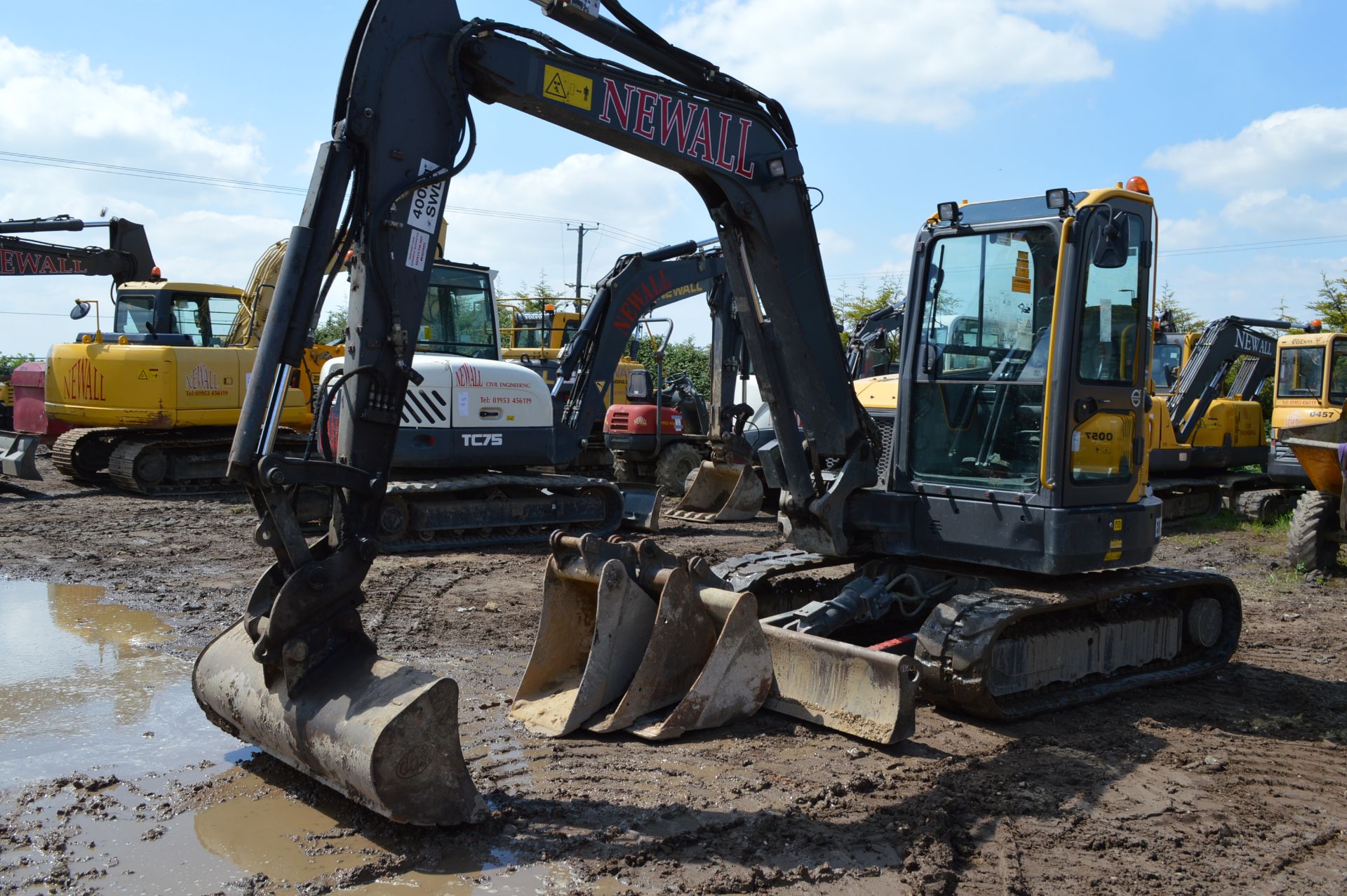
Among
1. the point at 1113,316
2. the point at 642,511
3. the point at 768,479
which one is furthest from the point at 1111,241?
the point at 642,511

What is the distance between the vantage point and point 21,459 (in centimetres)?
1449

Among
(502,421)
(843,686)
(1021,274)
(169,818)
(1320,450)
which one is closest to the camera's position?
(169,818)

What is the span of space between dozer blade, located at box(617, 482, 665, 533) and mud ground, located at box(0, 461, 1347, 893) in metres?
5.38

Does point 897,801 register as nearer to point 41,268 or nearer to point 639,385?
point 639,385

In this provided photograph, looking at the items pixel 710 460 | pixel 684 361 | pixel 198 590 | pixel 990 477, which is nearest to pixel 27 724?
pixel 198 590

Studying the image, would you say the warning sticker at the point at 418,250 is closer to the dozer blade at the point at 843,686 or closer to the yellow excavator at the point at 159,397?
the dozer blade at the point at 843,686

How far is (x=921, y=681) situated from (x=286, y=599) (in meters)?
3.10

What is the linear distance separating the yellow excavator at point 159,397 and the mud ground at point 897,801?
8129 millimetres

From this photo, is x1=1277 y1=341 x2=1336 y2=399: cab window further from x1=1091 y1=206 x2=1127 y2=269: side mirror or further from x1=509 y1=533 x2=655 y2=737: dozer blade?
x1=509 y1=533 x2=655 y2=737: dozer blade

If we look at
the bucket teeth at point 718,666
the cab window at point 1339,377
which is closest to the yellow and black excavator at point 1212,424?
the cab window at point 1339,377

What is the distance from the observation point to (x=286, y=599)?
161 inches

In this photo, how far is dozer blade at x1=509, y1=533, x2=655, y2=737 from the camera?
17.0 feet

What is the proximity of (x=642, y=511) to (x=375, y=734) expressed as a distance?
8780 mm

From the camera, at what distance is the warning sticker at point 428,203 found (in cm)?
454
